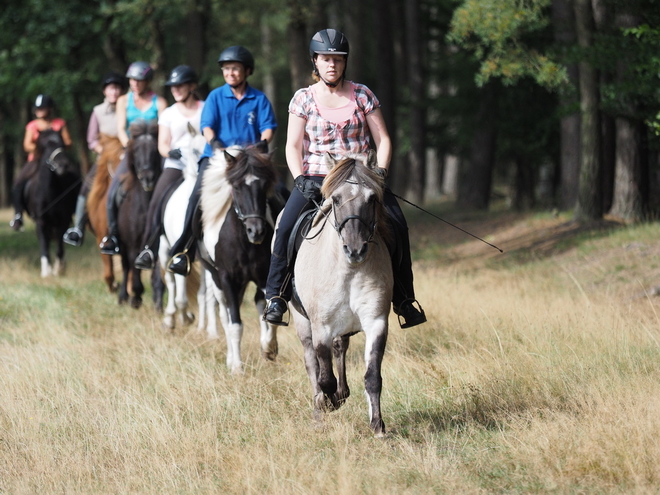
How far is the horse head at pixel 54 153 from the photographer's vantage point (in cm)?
1564

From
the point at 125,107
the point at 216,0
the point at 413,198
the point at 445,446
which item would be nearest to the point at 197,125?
the point at 125,107

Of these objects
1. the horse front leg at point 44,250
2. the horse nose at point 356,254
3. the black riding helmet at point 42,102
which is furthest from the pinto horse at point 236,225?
the black riding helmet at point 42,102

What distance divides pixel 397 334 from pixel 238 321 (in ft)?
5.41

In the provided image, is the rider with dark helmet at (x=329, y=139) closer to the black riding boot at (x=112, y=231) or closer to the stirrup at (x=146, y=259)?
the stirrup at (x=146, y=259)

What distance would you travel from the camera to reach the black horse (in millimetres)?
11508

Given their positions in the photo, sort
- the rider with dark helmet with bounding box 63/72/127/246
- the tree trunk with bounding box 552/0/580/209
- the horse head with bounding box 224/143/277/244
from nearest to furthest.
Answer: the horse head with bounding box 224/143/277/244
the rider with dark helmet with bounding box 63/72/127/246
the tree trunk with bounding box 552/0/580/209

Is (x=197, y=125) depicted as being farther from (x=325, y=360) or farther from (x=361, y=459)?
(x=361, y=459)

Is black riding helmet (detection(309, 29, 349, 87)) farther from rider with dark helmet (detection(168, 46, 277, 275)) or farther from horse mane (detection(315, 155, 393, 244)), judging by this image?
rider with dark helmet (detection(168, 46, 277, 275))

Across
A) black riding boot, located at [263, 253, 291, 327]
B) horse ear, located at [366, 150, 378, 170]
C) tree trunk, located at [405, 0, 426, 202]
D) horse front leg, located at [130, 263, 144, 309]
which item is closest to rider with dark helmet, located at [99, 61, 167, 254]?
horse front leg, located at [130, 263, 144, 309]

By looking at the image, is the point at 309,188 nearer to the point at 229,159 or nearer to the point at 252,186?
the point at 252,186

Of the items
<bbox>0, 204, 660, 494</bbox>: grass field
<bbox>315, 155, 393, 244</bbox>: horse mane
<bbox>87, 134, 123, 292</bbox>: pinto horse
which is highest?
<bbox>315, 155, 393, 244</bbox>: horse mane

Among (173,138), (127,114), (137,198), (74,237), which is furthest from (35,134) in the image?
(173,138)

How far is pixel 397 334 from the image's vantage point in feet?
30.1

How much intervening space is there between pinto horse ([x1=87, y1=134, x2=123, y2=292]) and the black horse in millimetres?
842
